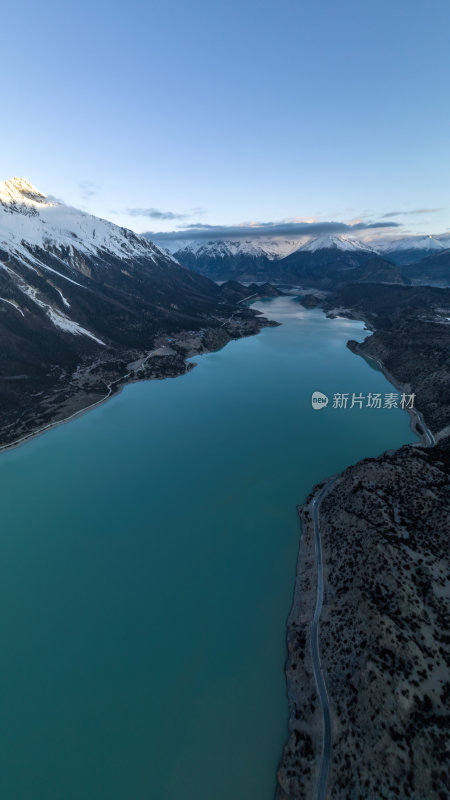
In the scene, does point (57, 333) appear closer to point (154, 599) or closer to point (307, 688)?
point (154, 599)

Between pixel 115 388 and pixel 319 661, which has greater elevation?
pixel 319 661

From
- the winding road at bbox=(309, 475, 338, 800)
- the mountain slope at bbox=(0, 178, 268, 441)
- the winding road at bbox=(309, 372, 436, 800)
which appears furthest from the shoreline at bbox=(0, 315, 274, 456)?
the winding road at bbox=(309, 475, 338, 800)

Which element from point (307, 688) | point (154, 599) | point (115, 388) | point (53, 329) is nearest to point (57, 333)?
point (53, 329)

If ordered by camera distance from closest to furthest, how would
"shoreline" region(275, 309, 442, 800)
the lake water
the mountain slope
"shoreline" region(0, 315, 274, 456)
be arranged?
"shoreline" region(275, 309, 442, 800)
the lake water
"shoreline" region(0, 315, 274, 456)
the mountain slope

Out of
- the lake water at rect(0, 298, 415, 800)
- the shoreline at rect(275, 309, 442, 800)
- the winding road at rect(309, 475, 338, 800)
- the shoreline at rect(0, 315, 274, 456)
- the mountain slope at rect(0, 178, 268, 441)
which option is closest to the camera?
the winding road at rect(309, 475, 338, 800)

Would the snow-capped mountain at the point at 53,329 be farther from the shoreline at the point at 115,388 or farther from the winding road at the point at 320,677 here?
the winding road at the point at 320,677

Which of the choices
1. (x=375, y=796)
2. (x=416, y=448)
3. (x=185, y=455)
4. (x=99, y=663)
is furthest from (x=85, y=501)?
(x=416, y=448)

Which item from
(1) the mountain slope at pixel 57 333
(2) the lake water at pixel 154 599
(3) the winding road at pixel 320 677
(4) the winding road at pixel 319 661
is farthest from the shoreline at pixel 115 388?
(3) the winding road at pixel 320 677

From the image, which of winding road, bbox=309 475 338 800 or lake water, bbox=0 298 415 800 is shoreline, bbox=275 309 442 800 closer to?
winding road, bbox=309 475 338 800
